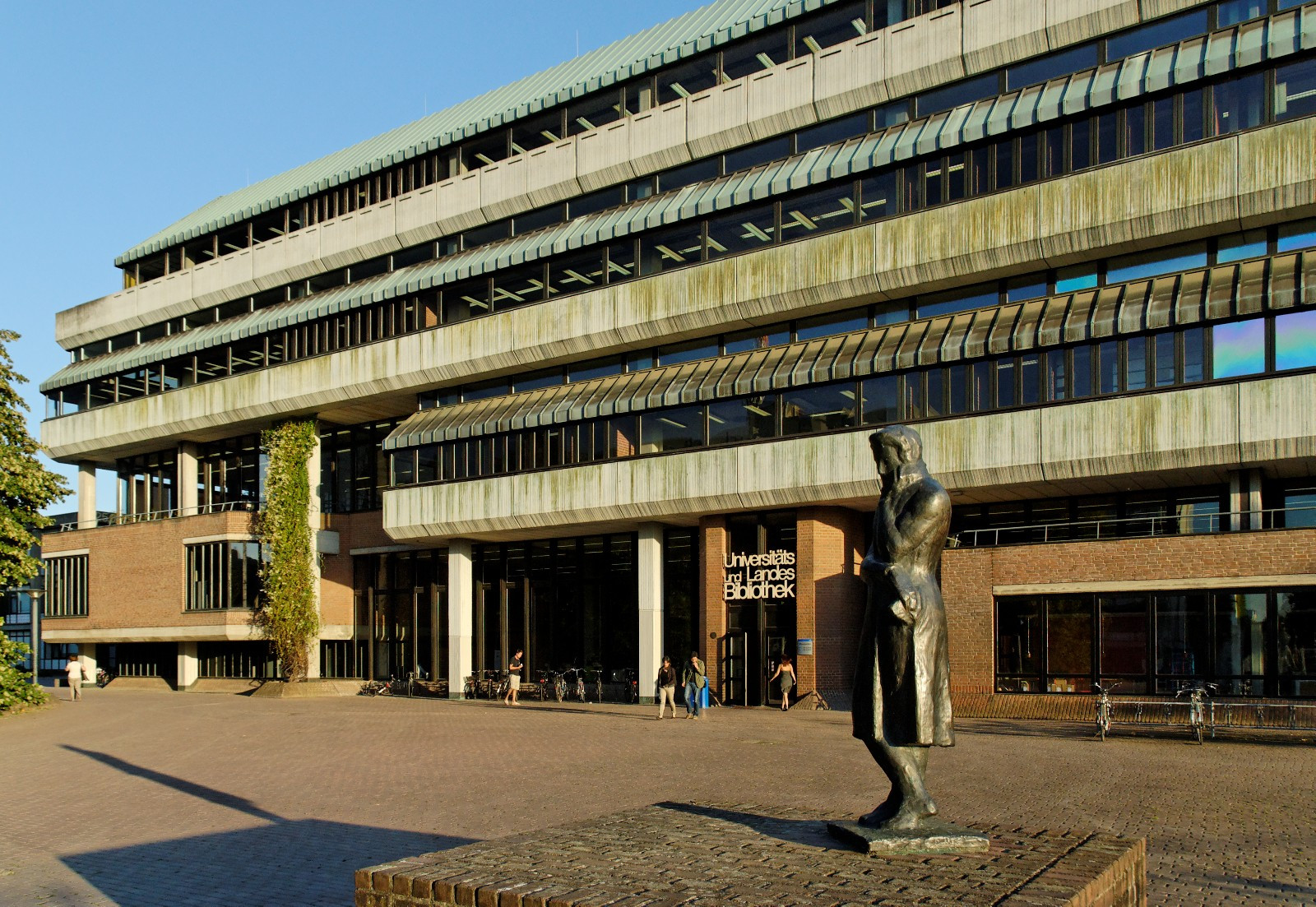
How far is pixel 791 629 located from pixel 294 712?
47.6ft

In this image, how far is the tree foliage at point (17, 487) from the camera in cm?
3519

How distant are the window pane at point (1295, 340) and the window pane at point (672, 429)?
14845 millimetres

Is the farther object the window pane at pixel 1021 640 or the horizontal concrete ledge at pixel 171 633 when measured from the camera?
the horizontal concrete ledge at pixel 171 633

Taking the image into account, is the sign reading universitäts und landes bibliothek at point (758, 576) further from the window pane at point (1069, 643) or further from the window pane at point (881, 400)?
the window pane at point (1069, 643)

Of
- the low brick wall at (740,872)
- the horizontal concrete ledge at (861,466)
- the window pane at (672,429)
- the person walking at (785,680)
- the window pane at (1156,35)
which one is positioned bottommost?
the person walking at (785,680)

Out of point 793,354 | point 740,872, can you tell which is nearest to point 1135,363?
point 793,354

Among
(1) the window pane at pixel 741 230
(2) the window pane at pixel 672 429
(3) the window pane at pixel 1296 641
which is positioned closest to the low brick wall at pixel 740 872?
(3) the window pane at pixel 1296 641

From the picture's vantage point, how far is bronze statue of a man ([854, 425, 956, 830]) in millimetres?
8562

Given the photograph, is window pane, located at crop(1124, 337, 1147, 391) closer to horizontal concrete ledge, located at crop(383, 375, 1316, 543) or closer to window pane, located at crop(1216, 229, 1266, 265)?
horizontal concrete ledge, located at crop(383, 375, 1316, 543)

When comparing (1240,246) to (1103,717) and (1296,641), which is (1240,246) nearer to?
(1296,641)

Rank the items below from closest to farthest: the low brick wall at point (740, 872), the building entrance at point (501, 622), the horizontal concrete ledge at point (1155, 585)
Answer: the low brick wall at point (740, 872) → the horizontal concrete ledge at point (1155, 585) → the building entrance at point (501, 622)

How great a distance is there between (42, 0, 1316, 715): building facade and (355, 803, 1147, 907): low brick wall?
772 inches

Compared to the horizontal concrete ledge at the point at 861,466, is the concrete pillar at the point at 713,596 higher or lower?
lower

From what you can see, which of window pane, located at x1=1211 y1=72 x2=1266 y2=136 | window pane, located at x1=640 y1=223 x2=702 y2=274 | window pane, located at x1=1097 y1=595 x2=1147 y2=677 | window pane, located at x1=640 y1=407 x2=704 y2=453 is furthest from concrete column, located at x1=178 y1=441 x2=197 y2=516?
window pane, located at x1=1211 y1=72 x2=1266 y2=136
